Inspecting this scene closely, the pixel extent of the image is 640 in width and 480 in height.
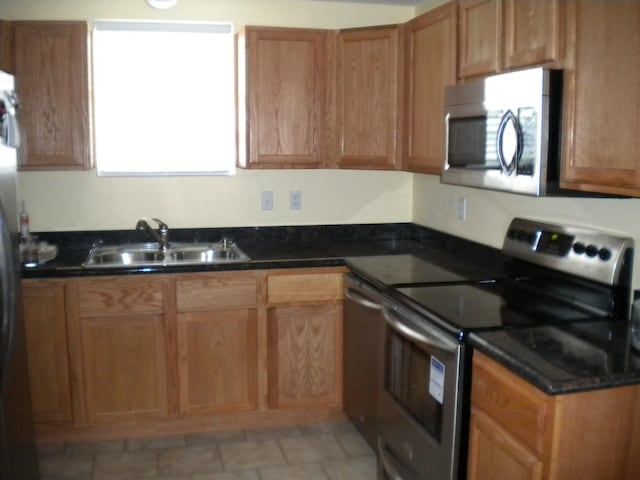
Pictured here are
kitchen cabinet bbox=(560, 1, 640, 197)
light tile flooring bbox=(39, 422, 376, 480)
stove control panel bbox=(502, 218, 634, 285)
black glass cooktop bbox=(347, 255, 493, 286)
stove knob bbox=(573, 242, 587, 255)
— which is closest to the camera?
kitchen cabinet bbox=(560, 1, 640, 197)

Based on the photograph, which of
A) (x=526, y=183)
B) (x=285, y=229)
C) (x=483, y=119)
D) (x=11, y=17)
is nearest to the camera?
(x=526, y=183)

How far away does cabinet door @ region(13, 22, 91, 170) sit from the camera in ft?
10.2

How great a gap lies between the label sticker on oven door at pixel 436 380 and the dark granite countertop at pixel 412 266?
186mm

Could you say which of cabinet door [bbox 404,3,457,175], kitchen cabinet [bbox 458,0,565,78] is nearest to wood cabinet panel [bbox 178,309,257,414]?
cabinet door [bbox 404,3,457,175]

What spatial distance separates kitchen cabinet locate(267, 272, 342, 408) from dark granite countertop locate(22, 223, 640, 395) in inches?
4.2

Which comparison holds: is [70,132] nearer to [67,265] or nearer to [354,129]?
[67,265]

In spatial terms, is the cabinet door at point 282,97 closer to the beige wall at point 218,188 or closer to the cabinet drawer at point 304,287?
the beige wall at point 218,188

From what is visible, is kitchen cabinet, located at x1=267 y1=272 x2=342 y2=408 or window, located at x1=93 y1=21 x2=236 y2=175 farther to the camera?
window, located at x1=93 y1=21 x2=236 y2=175

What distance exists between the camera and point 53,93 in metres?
3.14

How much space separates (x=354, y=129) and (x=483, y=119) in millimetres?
1073

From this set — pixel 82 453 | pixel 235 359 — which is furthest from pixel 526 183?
pixel 82 453

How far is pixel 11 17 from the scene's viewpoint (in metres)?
3.24

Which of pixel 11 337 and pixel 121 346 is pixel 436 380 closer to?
pixel 11 337

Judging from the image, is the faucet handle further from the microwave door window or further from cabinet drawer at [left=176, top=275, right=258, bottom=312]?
the microwave door window
